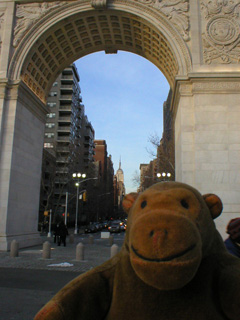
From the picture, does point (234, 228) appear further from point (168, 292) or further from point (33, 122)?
point (33, 122)

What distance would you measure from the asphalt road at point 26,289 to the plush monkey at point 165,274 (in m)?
4.55

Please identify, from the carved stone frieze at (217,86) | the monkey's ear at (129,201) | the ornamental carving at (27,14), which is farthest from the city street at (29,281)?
the ornamental carving at (27,14)

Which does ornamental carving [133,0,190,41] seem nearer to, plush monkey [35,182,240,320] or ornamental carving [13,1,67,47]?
ornamental carving [13,1,67,47]

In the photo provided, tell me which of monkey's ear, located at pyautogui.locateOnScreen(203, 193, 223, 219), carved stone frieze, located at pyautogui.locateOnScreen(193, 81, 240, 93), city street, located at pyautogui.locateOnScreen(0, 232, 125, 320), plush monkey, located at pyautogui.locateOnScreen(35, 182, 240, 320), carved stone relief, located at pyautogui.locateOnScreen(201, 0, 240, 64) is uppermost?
carved stone relief, located at pyautogui.locateOnScreen(201, 0, 240, 64)

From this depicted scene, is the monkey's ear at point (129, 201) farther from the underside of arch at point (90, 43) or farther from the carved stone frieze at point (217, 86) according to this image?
the underside of arch at point (90, 43)

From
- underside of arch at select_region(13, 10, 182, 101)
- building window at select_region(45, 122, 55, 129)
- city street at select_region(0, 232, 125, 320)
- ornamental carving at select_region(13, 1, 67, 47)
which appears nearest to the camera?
city street at select_region(0, 232, 125, 320)

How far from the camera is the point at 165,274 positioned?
1.57 m

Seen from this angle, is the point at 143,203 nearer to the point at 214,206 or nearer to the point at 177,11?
the point at 214,206

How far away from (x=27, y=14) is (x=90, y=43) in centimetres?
478

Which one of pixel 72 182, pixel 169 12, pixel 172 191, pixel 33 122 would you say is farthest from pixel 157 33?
pixel 72 182

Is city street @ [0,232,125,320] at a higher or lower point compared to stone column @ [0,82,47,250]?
lower

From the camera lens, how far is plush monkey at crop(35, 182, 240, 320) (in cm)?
160

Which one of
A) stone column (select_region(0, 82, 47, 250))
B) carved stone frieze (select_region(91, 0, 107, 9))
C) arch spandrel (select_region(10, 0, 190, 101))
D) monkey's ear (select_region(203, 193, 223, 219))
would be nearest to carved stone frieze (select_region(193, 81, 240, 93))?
arch spandrel (select_region(10, 0, 190, 101))

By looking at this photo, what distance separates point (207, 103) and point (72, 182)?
3887cm
